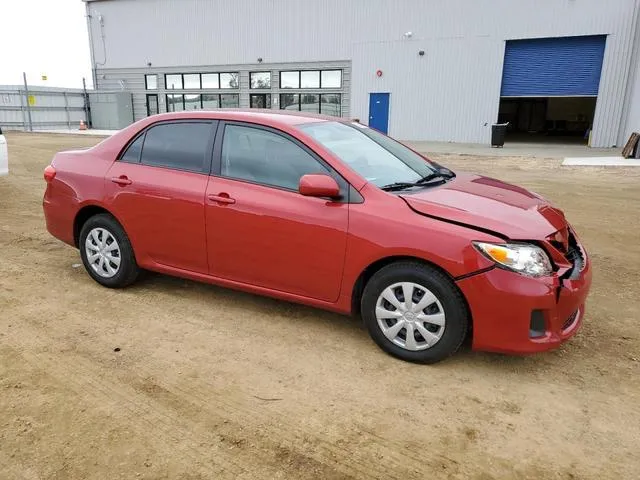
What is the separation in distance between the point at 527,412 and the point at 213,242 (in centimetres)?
247

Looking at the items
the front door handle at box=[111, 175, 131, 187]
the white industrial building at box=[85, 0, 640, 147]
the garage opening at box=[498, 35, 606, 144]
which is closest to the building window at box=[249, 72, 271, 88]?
the white industrial building at box=[85, 0, 640, 147]

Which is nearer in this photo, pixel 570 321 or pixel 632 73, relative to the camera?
pixel 570 321

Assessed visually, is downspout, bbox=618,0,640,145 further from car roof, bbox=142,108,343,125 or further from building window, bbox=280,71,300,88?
car roof, bbox=142,108,343,125

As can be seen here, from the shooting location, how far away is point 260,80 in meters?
29.7

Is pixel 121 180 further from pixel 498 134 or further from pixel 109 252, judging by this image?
pixel 498 134

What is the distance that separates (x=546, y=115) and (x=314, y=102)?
18.5 m

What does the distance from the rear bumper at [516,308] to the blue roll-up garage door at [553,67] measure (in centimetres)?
2222

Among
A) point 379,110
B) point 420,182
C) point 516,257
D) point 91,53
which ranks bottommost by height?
point 516,257

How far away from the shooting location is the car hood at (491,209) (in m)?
3.22

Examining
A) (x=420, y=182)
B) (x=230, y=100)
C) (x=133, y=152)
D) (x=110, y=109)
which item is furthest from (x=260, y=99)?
(x=420, y=182)

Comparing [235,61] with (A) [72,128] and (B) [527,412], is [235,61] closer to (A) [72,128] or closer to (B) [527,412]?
(A) [72,128]

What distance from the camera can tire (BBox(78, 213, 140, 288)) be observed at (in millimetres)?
4547

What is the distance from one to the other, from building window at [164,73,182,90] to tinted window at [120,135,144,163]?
29612 millimetres

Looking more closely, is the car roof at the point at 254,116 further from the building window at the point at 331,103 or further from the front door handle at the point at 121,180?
the building window at the point at 331,103
